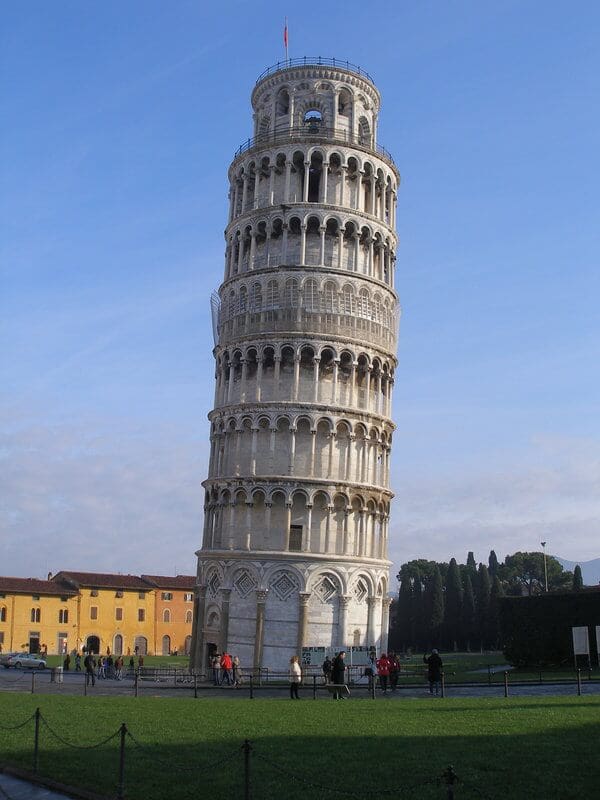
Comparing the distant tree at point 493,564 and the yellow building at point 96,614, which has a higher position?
the distant tree at point 493,564

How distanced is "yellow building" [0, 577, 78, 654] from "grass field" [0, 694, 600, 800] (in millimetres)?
71405

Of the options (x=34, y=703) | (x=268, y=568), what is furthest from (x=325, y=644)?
(x=34, y=703)

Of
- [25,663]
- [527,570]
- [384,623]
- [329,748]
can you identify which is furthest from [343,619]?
[527,570]

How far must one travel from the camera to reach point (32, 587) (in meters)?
96.7

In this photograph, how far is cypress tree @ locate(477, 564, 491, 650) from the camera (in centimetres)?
10650

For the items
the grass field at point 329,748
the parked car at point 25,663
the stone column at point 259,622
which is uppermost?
the stone column at point 259,622

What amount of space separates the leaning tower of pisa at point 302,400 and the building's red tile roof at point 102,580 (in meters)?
50.2

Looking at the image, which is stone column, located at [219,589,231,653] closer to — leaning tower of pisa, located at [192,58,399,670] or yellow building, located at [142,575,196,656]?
leaning tower of pisa, located at [192,58,399,670]

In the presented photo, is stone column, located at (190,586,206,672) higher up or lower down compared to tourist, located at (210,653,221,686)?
higher up

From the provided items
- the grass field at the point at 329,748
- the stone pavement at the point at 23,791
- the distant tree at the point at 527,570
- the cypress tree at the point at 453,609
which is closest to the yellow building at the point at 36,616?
the cypress tree at the point at 453,609

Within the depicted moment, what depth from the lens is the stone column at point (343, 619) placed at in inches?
1959

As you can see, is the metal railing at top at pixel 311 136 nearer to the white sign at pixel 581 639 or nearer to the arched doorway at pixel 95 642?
the white sign at pixel 581 639

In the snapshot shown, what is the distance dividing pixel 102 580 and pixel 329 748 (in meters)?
87.1

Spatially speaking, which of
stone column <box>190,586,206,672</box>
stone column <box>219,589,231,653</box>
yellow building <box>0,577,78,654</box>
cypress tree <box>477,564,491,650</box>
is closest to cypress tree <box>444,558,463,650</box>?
cypress tree <box>477,564,491,650</box>
